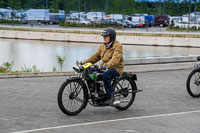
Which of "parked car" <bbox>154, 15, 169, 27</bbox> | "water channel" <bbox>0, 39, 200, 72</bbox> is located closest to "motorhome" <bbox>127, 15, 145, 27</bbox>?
"parked car" <bbox>154, 15, 169, 27</bbox>

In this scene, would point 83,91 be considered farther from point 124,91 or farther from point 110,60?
point 124,91

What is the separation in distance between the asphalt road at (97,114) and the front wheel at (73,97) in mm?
130

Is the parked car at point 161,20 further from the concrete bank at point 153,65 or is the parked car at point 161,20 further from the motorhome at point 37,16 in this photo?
the concrete bank at point 153,65

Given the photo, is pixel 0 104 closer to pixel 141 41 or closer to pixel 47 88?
pixel 47 88

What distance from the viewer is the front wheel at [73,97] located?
902cm

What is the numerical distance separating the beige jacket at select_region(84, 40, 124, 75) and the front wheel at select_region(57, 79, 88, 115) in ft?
2.09

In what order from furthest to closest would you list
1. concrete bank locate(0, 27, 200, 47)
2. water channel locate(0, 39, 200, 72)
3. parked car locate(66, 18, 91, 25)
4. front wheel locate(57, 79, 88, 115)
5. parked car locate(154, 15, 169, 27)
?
parked car locate(154, 15, 169, 27) < parked car locate(66, 18, 91, 25) < concrete bank locate(0, 27, 200, 47) < water channel locate(0, 39, 200, 72) < front wheel locate(57, 79, 88, 115)

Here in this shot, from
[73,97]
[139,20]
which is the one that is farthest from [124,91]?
[139,20]

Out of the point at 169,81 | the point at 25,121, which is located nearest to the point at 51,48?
the point at 169,81

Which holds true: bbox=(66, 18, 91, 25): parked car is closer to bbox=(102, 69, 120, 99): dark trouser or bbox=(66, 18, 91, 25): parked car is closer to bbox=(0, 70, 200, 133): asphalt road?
bbox=(0, 70, 200, 133): asphalt road

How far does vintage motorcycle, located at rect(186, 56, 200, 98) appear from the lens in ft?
39.0

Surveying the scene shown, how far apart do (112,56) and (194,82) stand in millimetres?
3027

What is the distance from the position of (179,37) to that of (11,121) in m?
38.1

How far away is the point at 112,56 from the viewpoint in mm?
9594
